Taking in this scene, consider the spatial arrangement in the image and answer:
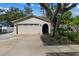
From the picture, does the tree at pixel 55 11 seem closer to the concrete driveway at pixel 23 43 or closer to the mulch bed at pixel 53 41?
the mulch bed at pixel 53 41

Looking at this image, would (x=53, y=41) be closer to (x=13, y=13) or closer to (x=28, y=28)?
(x=28, y=28)

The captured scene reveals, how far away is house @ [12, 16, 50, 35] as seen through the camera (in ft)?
48.5

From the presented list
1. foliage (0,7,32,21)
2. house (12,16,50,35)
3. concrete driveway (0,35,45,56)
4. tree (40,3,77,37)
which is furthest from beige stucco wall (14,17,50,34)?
foliage (0,7,32,21)

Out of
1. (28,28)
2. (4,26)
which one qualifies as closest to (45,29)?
(28,28)

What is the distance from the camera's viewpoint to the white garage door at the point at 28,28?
48.4 ft

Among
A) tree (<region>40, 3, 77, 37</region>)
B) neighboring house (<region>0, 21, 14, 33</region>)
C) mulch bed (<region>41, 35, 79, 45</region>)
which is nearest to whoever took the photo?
neighboring house (<region>0, 21, 14, 33</region>)

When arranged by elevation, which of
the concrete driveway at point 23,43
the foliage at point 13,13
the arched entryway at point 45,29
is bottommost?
the concrete driveway at point 23,43

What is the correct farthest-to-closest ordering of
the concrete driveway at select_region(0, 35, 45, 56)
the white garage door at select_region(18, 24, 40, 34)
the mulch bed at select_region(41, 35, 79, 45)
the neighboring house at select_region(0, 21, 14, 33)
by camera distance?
the white garage door at select_region(18, 24, 40, 34) → the mulch bed at select_region(41, 35, 79, 45) → the neighboring house at select_region(0, 21, 14, 33) → the concrete driveway at select_region(0, 35, 45, 56)

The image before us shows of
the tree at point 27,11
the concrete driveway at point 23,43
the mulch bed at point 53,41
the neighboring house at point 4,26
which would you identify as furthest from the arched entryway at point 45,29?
the neighboring house at point 4,26

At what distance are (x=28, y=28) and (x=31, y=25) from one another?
37cm

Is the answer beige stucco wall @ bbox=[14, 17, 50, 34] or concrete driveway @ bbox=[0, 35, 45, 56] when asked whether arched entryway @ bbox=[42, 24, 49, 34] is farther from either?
concrete driveway @ bbox=[0, 35, 45, 56]

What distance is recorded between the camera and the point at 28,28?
50.1ft

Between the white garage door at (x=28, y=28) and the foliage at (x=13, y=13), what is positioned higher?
the foliage at (x=13, y=13)

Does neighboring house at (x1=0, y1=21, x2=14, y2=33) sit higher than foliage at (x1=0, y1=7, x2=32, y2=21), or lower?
lower
